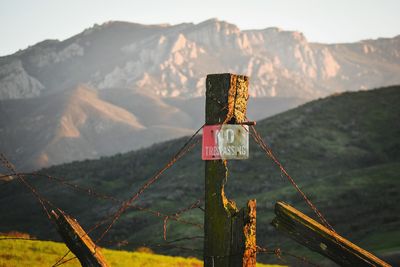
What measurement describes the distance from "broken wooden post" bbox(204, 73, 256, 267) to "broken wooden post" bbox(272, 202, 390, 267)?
1.33 ft

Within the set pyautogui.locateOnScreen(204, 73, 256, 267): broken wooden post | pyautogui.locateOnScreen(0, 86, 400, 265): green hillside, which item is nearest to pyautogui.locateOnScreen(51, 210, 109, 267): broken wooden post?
pyautogui.locateOnScreen(204, 73, 256, 267): broken wooden post

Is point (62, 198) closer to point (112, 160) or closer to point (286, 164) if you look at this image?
point (112, 160)

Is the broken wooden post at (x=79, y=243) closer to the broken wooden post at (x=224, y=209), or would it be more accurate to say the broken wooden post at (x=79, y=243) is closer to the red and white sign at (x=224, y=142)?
the broken wooden post at (x=224, y=209)

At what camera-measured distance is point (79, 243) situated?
6.12m

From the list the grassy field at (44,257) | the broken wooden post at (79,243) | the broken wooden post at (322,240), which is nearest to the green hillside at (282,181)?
the grassy field at (44,257)

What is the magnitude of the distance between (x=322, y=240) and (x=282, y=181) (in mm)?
56735

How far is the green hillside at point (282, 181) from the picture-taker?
1674 inches

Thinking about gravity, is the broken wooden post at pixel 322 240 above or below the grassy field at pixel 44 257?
above

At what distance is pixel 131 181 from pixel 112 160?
13987 millimetres

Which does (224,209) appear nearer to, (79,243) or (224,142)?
(224,142)

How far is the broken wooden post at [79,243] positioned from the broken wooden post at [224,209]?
129 cm

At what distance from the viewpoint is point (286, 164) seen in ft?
210

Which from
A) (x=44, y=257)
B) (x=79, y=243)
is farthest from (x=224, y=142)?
(x=44, y=257)

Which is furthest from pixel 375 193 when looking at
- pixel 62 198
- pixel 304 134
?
pixel 62 198
